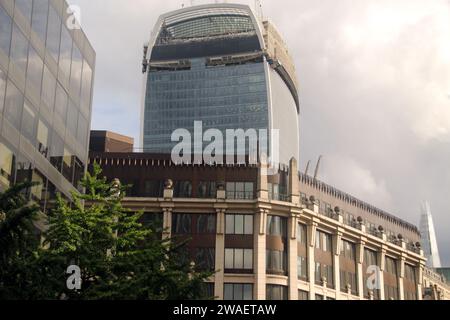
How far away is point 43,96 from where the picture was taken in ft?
118

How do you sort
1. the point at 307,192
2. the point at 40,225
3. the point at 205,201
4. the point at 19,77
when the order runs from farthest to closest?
the point at 307,192 < the point at 205,201 < the point at 40,225 < the point at 19,77

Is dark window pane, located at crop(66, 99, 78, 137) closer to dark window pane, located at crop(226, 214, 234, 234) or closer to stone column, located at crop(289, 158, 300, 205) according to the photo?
dark window pane, located at crop(226, 214, 234, 234)

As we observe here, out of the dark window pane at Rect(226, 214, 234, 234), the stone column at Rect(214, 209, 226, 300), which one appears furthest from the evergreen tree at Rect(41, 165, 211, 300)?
the dark window pane at Rect(226, 214, 234, 234)

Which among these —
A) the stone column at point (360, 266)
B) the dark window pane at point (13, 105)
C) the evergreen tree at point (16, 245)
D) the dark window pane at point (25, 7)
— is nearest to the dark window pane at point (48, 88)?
the dark window pane at point (25, 7)

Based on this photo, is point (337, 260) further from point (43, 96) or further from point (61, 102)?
point (43, 96)

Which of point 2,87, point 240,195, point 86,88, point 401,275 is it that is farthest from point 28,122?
point 401,275

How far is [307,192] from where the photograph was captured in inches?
3275

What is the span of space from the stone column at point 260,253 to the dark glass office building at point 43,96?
1247 inches

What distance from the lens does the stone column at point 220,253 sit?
230ft

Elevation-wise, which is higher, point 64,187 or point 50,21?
point 50,21
